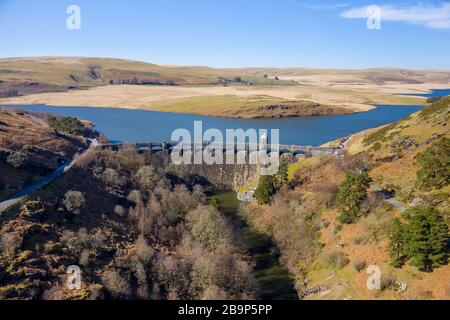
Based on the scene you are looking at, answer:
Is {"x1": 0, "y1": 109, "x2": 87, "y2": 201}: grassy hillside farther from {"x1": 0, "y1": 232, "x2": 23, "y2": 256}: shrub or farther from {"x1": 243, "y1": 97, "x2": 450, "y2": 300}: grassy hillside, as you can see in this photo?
{"x1": 243, "y1": 97, "x2": 450, "y2": 300}: grassy hillside

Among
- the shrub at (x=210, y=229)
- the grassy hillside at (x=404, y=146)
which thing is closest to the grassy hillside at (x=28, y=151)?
the shrub at (x=210, y=229)

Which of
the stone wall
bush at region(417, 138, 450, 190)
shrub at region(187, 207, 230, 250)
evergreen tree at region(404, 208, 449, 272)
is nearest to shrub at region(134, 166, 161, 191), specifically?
the stone wall

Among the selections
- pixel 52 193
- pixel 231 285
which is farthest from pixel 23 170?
pixel 231 285

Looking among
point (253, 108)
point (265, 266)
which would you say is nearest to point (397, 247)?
point (265, 266)

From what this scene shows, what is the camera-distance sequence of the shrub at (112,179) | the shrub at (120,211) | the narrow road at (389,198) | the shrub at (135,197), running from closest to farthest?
the narrow road at (389,198) < the shrub at (120,211) < the shrub at (135,197) < the shrub at (112,179)

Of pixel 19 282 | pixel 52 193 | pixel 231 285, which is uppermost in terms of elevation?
pixel 52 193

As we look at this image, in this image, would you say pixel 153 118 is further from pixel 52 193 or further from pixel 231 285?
pixel 231 285

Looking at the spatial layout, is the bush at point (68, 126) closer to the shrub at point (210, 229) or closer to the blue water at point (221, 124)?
the blue water at point (221, 124)
